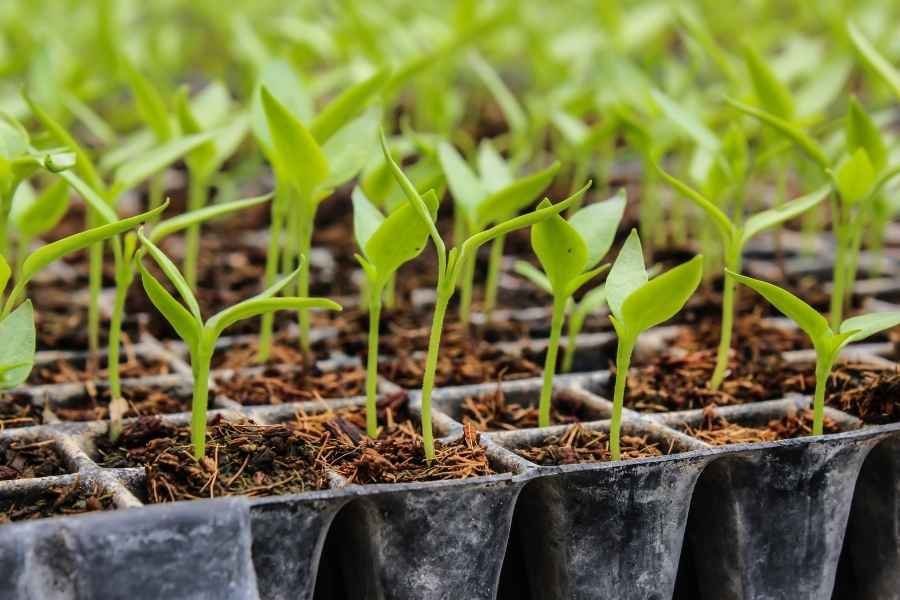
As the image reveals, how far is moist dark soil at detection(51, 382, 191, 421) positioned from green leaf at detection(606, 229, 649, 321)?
1.72 feet

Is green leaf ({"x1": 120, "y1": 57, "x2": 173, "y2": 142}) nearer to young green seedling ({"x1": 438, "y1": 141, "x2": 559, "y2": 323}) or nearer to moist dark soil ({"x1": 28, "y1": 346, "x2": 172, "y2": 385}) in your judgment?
moist dark soil ({"x1": 28, "y1": 346, "x2": 172, "y2": 385})

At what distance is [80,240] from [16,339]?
0.40 ft

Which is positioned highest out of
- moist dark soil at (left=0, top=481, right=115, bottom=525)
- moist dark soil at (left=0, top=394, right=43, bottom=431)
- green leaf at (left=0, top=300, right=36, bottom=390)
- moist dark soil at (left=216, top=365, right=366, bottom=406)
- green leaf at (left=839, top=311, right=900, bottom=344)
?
green leaf at (left=0, top=300, right=36, bottom=390)

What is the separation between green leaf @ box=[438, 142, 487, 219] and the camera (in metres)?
1.44

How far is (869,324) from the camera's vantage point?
1.18 metres

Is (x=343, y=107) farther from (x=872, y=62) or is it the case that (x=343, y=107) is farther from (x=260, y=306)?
(x=872, y=62)

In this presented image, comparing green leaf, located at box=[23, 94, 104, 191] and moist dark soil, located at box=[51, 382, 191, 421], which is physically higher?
green leaf, located at box=[23, 94, 104, 191]

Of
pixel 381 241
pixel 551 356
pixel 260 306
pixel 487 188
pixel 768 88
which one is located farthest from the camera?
pixel 768 88

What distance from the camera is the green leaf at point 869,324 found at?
3.84ft

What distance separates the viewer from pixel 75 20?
2.96 meters

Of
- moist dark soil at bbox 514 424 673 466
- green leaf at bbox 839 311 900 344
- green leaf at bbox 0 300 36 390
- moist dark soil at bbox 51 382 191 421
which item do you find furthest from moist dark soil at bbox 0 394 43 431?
green leaf at bbox 839 311 900 344

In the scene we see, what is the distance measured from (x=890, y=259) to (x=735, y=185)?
0.81 m

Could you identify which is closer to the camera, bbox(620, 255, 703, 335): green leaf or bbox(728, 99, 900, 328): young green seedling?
bbox(620, 255, 703, 335): green leaf

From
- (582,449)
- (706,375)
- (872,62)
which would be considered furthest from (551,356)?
(872,62)
